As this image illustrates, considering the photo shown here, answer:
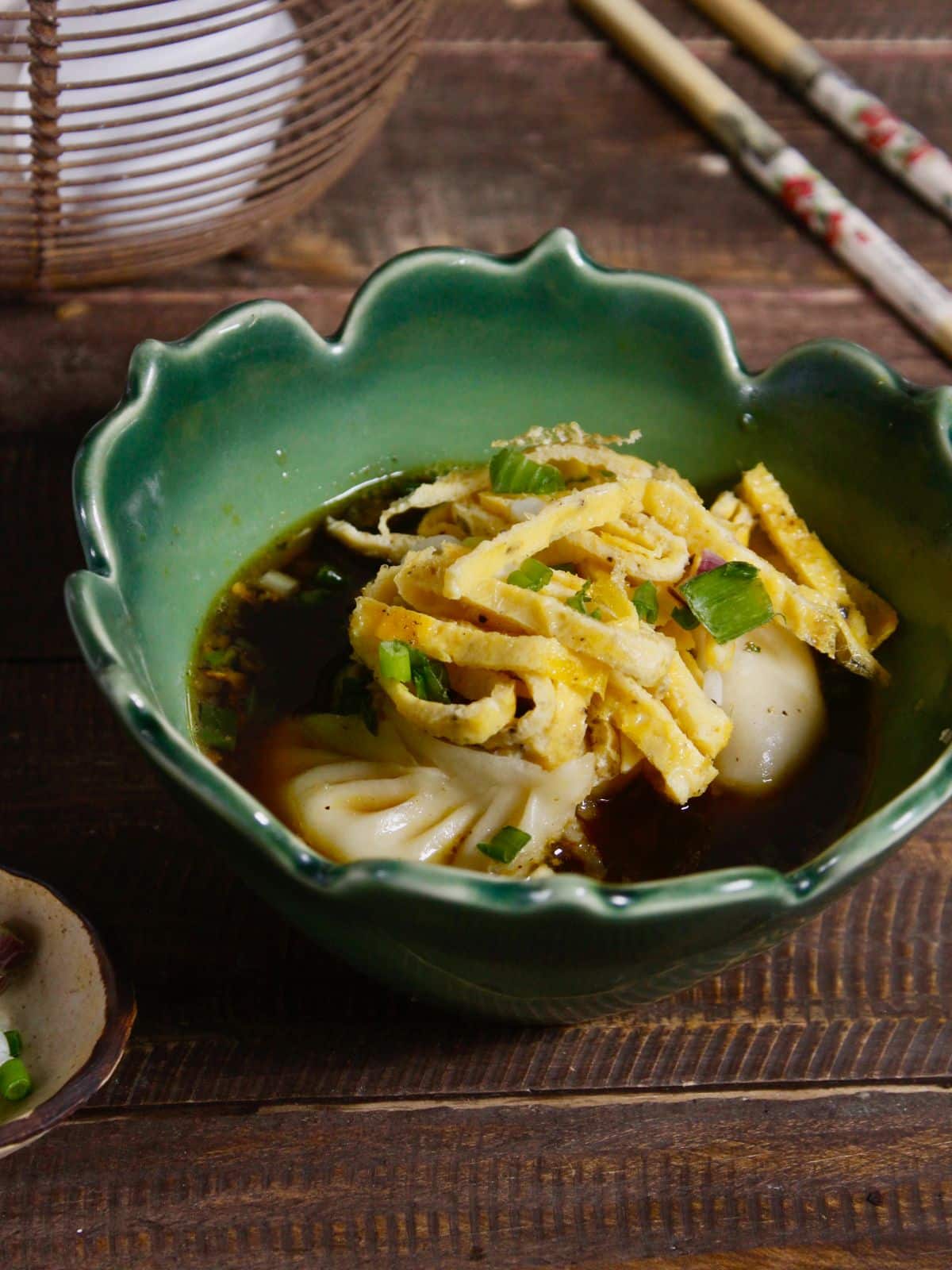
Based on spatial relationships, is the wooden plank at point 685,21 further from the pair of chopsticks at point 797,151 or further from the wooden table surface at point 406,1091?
the wooden table surface at point 406,1091

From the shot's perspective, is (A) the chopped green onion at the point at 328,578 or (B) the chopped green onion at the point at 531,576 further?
(A) the chopped green onion at the point at 328,578

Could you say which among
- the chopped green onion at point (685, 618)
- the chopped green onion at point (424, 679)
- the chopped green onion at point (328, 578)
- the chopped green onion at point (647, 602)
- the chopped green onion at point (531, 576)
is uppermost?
the chopped green onion at point (531, 576)

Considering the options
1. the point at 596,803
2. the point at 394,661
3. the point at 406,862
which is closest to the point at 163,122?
the point at 394,661

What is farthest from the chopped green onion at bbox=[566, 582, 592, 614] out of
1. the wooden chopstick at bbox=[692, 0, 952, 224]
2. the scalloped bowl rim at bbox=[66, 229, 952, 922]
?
the wooden chopstick at bbox=[692, 0, 952, 224]

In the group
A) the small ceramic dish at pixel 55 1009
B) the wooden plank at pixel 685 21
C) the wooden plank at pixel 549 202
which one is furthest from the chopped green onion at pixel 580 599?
the wooden plank at pixel 685 21

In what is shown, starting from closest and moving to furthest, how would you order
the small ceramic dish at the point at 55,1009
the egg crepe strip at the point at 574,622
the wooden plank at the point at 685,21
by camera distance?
the small ceramic dish at the point at 55,1009 < the egg crepe strip at the point at 574,622 < the wooden plank at the point at 685,21

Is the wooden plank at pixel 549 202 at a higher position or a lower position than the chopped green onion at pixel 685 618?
higher

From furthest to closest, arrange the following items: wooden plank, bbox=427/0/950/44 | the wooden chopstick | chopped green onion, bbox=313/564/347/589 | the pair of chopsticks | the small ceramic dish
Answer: wooden plank, bbox=427/0/950/44 < the wooden chopstick < the pair of chopsticks < chopped green onion, bbox=313/564/347/589 < the small ceramic dish

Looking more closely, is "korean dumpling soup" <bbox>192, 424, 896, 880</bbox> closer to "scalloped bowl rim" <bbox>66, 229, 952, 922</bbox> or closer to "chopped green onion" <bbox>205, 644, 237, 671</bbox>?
"chopped green onion" <bbox>205, 644, 237, 671</bbox>
